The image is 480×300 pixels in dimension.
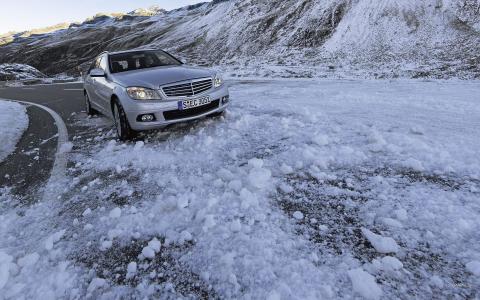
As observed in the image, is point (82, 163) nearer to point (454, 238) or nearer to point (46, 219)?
point (46, 219)

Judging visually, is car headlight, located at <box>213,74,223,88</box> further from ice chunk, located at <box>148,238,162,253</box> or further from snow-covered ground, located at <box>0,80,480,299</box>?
ice chunk, located at <box>148,238,162,253</box>

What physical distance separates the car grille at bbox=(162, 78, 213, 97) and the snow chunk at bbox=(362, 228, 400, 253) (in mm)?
4068

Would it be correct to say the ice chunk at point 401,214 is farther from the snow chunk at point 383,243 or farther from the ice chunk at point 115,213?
the ice chunk at point 115,213

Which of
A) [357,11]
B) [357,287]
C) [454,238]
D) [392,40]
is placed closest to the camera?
[357,287]

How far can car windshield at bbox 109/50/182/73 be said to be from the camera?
7418mm

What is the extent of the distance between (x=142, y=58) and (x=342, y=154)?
4827mm

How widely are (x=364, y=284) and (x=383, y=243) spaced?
1.60ft

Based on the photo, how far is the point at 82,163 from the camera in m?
5.55

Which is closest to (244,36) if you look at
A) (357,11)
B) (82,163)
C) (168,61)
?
(357,11)

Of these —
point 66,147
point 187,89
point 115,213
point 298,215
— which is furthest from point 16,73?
point 298,215

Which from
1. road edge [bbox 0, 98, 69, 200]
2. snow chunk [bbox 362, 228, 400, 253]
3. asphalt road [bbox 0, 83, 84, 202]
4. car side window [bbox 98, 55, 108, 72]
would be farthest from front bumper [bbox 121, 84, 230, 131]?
snow chunk [bbox 362, 228, 400, 253]

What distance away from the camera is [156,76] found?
647 centimetres

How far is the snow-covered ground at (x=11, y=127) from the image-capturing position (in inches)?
276

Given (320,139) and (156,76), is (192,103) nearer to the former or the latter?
(156,76)
